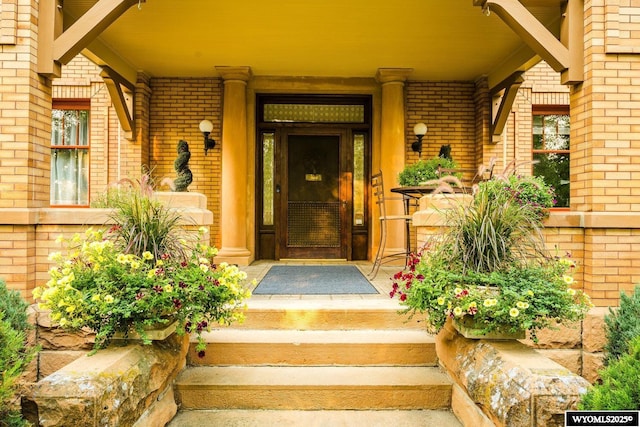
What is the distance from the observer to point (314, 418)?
8.78ft

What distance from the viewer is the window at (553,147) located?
7.21m

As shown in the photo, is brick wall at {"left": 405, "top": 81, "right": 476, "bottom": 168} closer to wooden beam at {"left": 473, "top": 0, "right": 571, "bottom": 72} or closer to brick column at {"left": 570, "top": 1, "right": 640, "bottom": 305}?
wooden beam at {"left": 473, "top": 0, "right": 571, "bottom": 72}

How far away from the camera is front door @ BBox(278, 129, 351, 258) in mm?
7234

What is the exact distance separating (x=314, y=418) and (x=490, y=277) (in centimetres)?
138

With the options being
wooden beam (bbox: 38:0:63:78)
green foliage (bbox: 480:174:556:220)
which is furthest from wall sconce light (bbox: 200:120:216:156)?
green foliage (bbox: 480:174:556:220)

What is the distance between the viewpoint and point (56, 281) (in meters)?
2.46

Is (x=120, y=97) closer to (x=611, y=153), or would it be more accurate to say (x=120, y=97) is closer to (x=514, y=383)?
(x=611, y=153)

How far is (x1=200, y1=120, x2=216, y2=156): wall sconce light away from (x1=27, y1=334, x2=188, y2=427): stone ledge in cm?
453

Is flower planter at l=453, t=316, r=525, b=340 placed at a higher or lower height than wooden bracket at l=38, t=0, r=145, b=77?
lower

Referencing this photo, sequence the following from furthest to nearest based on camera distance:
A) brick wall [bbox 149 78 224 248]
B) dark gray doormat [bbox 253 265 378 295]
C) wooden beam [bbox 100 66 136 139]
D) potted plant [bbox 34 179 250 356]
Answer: brick wall [bbox 149 78 224 248] → wooden beam [bbox 100 66 136 139] → dark gray doormat [bbox 253 265 378 295] → potted plant [bbox 34 179 250 356]

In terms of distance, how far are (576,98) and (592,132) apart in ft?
1.39

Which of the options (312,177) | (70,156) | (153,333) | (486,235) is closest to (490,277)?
(486,235)

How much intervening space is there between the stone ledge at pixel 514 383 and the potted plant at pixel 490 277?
0.49 ft

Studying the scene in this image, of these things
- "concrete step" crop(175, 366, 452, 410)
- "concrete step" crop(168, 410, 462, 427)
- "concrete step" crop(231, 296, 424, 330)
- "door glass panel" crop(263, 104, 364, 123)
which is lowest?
"concrete step" crop(168, 410, 462, 427)
